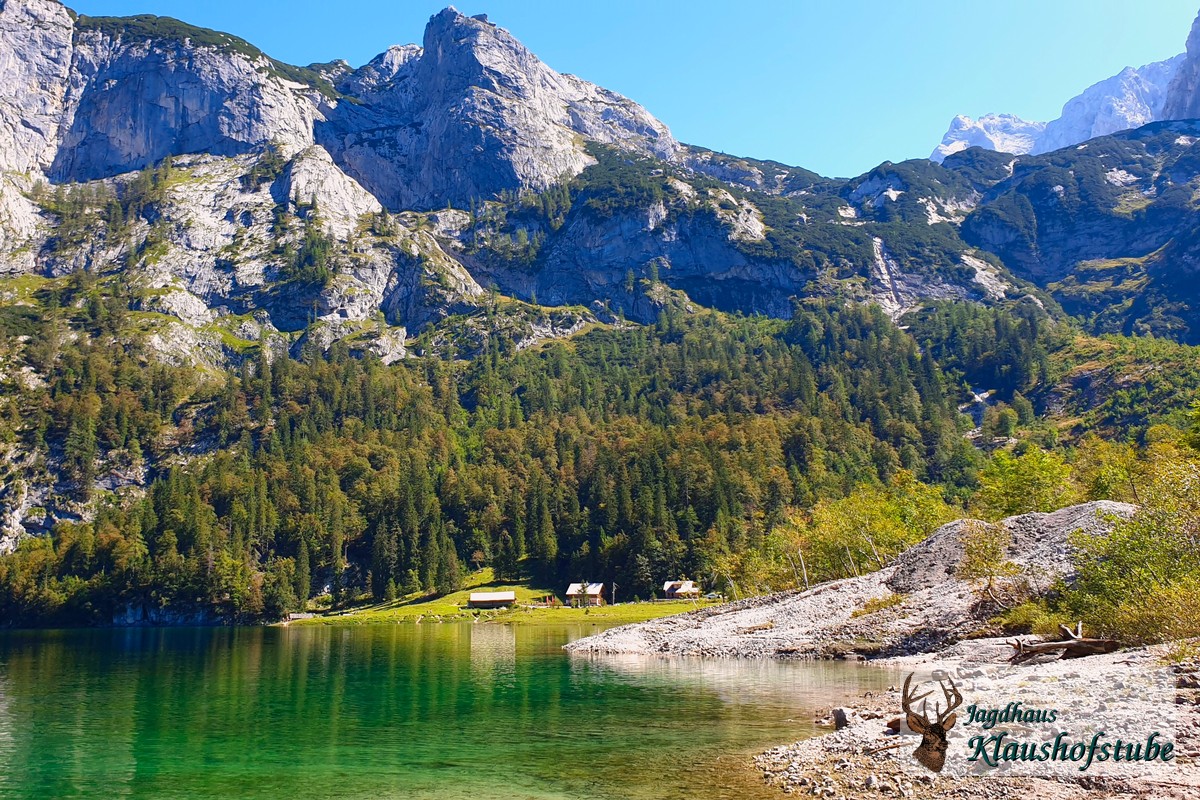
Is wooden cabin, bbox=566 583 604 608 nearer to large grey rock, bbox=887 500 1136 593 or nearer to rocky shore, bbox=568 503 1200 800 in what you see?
rocky shore, bbox=568 503 1200 800

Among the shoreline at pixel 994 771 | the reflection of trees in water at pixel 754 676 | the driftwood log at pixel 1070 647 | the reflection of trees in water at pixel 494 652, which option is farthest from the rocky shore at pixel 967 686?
the reflection of trees in water at pixel 494 652

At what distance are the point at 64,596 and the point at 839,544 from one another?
160473 mm

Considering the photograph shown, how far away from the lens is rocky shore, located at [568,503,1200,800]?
23812mm

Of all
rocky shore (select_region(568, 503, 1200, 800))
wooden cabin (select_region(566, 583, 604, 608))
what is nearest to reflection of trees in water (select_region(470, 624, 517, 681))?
rocky shore (select_region(568, 503, 1200, 800))

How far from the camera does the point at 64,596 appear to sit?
169 metres

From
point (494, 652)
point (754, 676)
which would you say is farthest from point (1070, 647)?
point (494, 652)

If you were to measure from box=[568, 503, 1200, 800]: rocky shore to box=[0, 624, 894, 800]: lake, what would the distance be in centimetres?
324

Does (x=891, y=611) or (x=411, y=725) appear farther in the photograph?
(x=891, y=611)

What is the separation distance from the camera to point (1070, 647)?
134 ft

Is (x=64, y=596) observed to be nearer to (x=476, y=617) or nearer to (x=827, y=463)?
(x=476, y=617)

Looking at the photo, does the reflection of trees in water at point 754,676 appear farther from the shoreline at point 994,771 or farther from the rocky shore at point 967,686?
the shoreline at point 994,771

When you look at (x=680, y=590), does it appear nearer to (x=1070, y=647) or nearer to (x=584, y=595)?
(x=584, y=595)

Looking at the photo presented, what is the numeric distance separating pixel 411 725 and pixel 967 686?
1086 inches

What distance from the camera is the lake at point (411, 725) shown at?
2995cm
